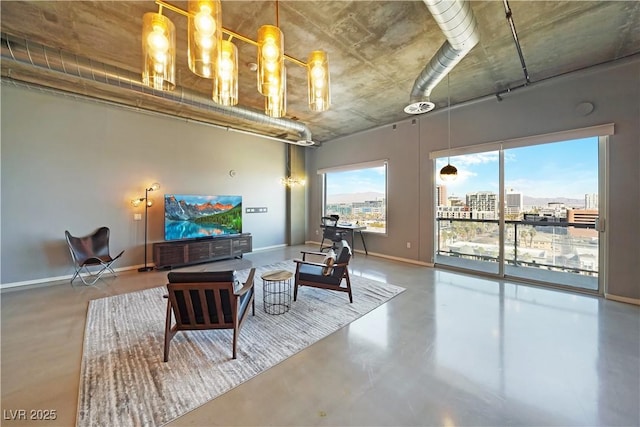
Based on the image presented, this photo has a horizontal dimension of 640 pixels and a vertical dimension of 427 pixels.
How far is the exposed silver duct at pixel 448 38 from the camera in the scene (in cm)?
203

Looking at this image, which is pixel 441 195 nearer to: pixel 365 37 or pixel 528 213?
pixel 528 213

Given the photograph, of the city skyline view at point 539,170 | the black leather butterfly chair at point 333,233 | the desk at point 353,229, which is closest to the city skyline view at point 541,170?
the city skyline view at point 539,170

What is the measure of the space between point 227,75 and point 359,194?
532cm

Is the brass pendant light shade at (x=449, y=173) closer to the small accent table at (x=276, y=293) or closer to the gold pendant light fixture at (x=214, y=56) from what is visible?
the gold pendant light fixture at (x=214, y=56)

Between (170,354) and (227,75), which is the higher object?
(227,75)

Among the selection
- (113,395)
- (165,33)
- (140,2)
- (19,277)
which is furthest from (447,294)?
(19,277)

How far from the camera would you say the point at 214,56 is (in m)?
1.87

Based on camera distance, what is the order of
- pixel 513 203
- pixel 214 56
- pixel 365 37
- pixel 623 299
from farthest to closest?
pixel 513 203
pixel 623 299
pixel 365 37
pixel 214 56

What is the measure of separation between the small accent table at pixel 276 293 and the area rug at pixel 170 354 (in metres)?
0.12

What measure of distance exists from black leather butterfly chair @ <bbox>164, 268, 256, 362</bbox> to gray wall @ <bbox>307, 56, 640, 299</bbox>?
452 cm

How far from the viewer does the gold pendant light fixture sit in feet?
5.74

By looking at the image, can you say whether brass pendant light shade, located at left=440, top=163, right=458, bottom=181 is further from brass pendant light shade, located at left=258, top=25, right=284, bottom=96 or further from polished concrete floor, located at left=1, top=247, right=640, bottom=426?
brass pendant light shade, located at left=258, top=25, right=284, bottom=96

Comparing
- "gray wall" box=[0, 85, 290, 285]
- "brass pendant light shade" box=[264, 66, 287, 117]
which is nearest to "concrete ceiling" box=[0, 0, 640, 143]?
"gray wall" box=[0, 85, 290, 285]

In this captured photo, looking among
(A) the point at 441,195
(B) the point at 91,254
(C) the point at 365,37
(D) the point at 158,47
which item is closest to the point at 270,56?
(D) the point at 158,47
